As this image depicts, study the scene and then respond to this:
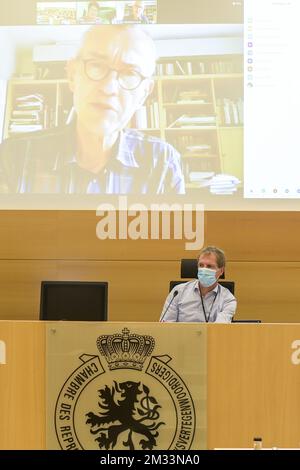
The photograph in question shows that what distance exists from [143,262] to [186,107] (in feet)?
4.22

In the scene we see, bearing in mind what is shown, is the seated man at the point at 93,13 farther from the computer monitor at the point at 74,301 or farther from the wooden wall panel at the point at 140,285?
the computer monitor at the point at 74,301

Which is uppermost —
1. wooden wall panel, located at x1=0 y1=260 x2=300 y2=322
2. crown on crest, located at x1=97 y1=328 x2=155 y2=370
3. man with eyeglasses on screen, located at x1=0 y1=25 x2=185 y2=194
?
man with eyeglasses on screen, located at x1=0 y1=25 x2=185 y2=194

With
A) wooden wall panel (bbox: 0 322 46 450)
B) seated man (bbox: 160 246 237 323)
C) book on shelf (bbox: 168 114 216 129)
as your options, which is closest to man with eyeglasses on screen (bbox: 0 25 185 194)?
book on shelf (bbox: 168 114 216 129)

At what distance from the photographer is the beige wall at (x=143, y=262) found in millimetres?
6664

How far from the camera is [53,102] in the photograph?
6.72 m

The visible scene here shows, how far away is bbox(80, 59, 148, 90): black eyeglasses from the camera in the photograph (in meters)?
6.71

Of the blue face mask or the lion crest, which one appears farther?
the blue face mask

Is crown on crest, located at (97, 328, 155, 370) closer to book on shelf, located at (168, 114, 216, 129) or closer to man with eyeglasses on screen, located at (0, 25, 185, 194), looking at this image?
man with eyeglasses on screen, located at (0, 25, 185, 194)

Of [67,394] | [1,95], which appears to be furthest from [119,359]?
[1,95]

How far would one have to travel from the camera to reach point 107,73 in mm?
6723

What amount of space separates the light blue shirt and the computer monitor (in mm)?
788

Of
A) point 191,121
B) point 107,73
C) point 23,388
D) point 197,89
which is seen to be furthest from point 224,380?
point 107,73

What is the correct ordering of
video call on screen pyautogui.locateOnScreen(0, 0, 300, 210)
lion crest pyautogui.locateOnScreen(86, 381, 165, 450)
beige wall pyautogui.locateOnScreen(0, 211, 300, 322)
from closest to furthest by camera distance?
lion crest pyautogui.locateOnScreen(86, 381, 165, 450) → video call on screen pyautogui.locateOnScreen(0, 0, 300, 210) → beige wall pyautogui.locateOnScreen(0, 211, 300, 322)

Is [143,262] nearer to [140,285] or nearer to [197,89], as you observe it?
[140,285]
